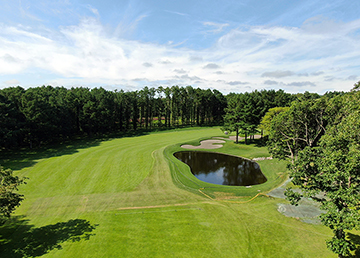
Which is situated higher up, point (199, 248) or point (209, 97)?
point (209, 97)

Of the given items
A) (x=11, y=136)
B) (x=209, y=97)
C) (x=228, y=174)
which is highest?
(x=209, y=97)

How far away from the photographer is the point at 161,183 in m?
27.8

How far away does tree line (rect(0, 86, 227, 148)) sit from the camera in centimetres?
4672

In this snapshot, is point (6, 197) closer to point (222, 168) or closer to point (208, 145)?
point (222, 168)

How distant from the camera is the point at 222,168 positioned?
37.0 metres

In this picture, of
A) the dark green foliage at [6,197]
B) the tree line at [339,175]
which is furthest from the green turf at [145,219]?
the tree line at [339,175]

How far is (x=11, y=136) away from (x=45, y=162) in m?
14.4

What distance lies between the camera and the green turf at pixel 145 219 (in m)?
14.4

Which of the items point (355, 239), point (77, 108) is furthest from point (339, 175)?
point (77, 108)

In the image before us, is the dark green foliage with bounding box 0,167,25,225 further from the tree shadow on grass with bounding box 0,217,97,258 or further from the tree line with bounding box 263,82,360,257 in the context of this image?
the tree line with bounding box 263,82,360,257

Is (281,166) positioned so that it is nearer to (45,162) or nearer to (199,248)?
(199,248)

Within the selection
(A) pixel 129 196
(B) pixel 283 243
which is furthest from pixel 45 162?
(B) pixel 283 243

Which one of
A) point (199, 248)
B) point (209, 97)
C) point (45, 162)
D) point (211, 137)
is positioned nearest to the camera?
point (199, 248)

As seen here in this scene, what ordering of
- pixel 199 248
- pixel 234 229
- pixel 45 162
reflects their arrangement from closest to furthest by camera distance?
pixel 199 248 < pixel 234 229 < pixel 45 162
